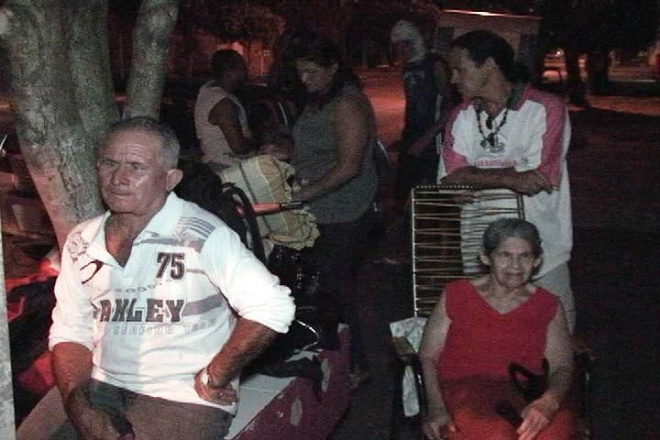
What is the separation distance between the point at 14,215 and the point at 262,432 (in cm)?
486

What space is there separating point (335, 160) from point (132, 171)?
2294 mm

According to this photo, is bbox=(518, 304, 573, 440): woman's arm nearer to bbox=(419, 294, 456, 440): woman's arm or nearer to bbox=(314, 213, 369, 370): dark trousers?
bbox=(419, 294, 456, 440): woman's arm

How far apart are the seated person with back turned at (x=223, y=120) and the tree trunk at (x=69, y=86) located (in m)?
2.21

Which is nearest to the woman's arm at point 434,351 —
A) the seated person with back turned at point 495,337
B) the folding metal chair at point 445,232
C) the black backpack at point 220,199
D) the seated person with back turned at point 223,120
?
the seated person with back turned at point 495,337

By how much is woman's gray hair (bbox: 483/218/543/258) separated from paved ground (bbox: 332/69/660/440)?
1.70 m

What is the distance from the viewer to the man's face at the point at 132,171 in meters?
3.51

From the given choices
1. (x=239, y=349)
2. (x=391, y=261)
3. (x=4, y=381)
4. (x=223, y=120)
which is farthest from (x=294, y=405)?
(x=391, y=261)

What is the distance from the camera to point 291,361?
4.77 metres

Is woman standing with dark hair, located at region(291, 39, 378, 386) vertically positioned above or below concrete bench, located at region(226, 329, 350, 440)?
above

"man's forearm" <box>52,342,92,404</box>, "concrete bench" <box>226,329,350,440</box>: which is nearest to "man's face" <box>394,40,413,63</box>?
"concrete bench" <box>226,329,350,440</box>

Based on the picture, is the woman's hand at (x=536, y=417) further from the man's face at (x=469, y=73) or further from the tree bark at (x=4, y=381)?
the tree bark at (x=4, y=381)

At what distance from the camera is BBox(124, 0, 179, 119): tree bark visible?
4.61 m

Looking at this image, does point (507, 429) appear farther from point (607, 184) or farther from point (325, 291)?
point (607, 184)

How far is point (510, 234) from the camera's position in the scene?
4.34 m
